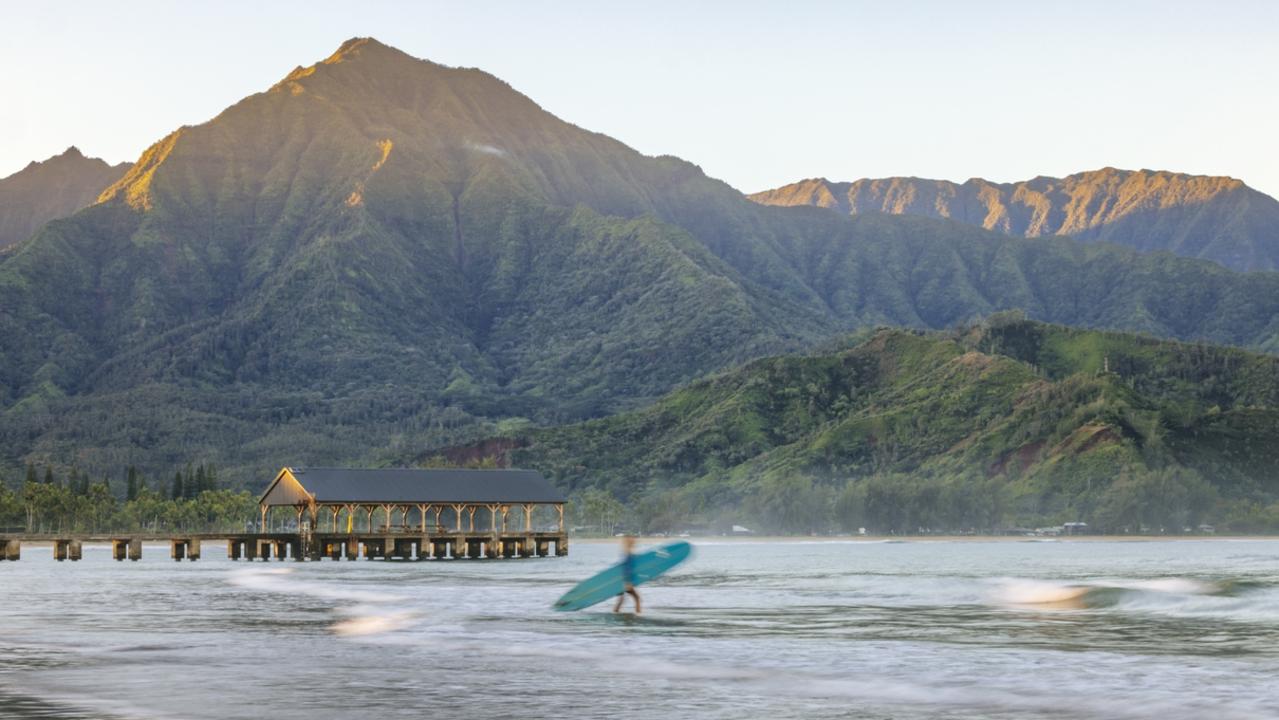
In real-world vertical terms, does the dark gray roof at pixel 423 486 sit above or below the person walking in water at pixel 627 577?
above

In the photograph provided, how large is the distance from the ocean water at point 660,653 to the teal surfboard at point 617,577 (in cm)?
80

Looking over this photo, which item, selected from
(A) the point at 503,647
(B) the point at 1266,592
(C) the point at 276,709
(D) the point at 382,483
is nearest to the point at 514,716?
(C) the point at 276,709

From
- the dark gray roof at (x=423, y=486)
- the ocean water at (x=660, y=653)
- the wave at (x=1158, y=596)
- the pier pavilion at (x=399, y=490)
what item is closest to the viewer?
the ocean water at (x=660, y=653)

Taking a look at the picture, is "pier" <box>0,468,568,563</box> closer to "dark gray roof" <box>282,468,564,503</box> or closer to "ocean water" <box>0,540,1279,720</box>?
"dark gray roof" <box>282,468,564,503</box>

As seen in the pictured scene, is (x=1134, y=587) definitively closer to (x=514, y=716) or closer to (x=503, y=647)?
(x=503, y=647)

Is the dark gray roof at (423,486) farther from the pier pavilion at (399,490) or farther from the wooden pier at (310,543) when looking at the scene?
the wooden pier at (310,543)

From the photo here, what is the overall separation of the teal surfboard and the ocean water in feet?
2.62

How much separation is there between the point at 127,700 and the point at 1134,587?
196ft

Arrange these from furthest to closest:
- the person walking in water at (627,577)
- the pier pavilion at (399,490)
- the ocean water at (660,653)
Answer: the pier pavilion at (399,490) < the person walking in water at (627,577) < the ocean water at (660,653)

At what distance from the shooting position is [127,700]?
35750 mm

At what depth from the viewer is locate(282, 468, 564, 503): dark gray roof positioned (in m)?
147

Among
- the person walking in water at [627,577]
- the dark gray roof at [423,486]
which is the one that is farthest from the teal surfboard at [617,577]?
the dark gray roof at [423,486]

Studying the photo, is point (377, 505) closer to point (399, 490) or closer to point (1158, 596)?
point (399, 490)

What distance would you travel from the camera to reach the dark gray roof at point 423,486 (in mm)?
146625
